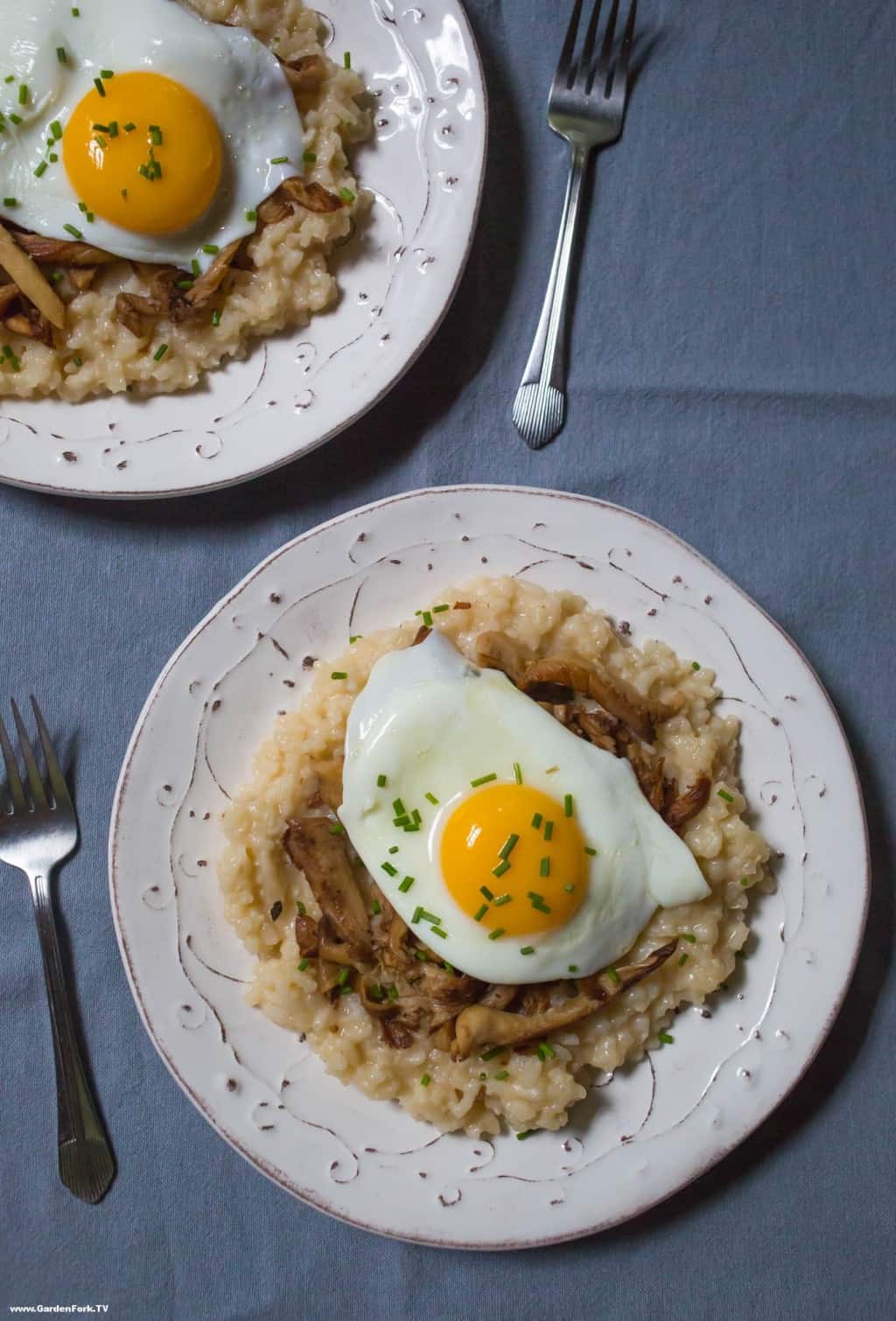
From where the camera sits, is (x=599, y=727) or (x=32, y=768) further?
(x=32, y=768)

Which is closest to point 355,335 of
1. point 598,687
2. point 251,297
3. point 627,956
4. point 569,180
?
point 251,297

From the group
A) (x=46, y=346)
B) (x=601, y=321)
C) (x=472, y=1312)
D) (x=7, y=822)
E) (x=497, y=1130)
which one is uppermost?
(x=601, y=321)

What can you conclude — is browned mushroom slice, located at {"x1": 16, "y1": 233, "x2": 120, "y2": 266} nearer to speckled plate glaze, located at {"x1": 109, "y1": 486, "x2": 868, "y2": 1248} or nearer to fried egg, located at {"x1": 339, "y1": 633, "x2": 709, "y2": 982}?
speckled plate glaze, located at {"x1": 109, "y1": 486, "x2": 868, "y2": 1248}

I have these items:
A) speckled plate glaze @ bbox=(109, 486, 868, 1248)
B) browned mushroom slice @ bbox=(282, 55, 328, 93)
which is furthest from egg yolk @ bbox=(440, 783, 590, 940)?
browned mushroom slice @ bbox=(282, 55, 328, 93)

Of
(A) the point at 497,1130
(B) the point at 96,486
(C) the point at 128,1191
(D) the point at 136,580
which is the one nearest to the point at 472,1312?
(A) the point at 497,1130

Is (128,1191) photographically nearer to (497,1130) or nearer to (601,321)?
(497,1130)

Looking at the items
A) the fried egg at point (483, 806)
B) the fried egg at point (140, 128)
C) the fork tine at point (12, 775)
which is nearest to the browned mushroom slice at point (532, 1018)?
the fried egg at point (483, 806)

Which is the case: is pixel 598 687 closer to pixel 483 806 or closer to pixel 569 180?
pixel 483 806

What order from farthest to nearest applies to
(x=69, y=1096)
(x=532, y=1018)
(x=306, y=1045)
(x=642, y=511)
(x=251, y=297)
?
(x=642, y=511)
(x=69, y=1096)
(x=251, y=297)
(x=306, y=1045)
(x=532, y=1018)
